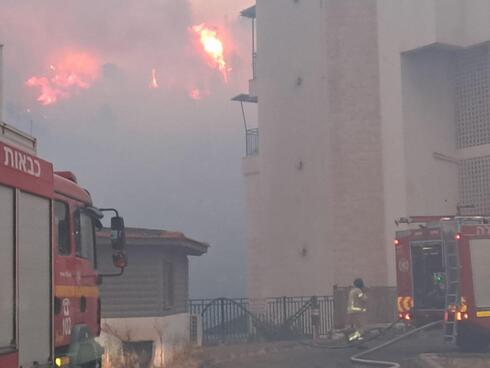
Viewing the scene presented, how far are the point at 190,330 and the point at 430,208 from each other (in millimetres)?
12039

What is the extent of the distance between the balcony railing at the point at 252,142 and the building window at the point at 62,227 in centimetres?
3132

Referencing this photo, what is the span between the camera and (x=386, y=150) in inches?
1318

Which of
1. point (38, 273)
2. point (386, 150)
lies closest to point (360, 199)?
point (386, 150)

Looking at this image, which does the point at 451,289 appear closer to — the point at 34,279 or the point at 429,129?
the point at 429,129

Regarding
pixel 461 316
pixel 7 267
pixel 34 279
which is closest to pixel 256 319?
pixel 461 316

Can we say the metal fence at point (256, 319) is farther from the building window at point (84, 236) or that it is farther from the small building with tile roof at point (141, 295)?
the building window at point (84, 236)

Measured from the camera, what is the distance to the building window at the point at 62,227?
10.1 meters

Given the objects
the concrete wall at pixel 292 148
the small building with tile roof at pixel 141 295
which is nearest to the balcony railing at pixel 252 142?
the concrete wall at pixel 292 148

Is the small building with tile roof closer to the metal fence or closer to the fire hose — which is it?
the fire hose

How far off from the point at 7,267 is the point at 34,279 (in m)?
0.75

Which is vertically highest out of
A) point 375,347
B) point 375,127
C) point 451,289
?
point 375,127

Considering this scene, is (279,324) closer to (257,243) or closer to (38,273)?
(257,243)

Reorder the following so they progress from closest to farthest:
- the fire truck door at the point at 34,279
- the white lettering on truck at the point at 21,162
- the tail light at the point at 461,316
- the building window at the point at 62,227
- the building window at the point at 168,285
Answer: the white lettering on truck at the point at 21,162
the fire truck door at the point at 34,279
the building window at the point at 62,227
the tail light at the point at 461,316
the building window at the point at 168,285

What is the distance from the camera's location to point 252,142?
4194cm
